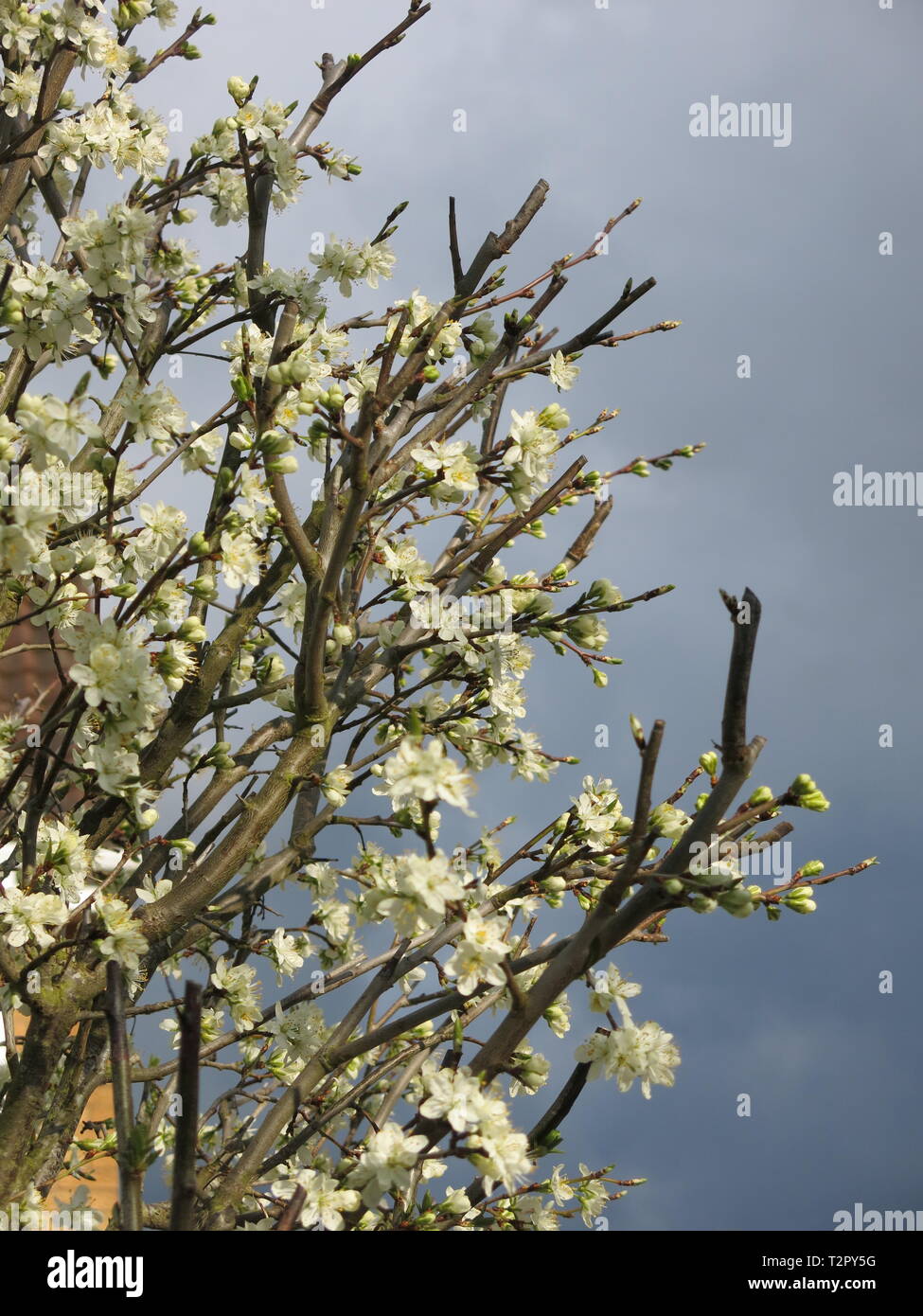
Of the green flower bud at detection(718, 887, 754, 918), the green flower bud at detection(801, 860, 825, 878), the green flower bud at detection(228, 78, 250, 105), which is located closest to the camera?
the green flower bud at detection(718, 887, 754, 918)

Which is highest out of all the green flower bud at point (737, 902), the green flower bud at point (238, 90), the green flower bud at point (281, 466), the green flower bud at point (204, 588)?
the green flower bud at point (238, 90)

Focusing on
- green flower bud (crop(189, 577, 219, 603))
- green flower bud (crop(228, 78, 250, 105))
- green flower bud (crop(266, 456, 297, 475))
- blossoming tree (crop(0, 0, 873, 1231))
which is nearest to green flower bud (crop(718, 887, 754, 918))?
blossoming tree (crop(0, 0, 873, 1231))

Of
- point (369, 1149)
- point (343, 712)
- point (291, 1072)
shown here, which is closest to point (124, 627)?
point (343, 712)

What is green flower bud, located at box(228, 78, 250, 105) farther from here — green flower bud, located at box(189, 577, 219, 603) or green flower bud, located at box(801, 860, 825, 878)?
green flower bud, located at box(801, 860, 825, 878)

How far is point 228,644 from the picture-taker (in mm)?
3271

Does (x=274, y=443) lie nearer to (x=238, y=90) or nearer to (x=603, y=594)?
(x=603, y=594)

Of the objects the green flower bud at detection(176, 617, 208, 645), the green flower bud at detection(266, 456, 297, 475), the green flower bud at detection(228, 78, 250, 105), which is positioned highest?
the green flower bud at detection(228, 78, 250, 105)

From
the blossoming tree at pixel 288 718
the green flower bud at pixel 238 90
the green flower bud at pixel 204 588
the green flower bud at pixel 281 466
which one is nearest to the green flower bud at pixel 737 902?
the blossoming tree at pixel 288 718

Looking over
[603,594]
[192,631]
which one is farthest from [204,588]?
[603,594]

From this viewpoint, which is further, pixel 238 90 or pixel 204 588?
pixel 238 90

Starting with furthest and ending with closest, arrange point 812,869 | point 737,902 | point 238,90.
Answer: point 238,90 → point 812,869 → point 737,902

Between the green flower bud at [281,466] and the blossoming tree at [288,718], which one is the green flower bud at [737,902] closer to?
the blossoming tree at [288,718]

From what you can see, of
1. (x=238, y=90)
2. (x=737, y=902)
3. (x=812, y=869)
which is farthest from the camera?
(x=238, y=90)
